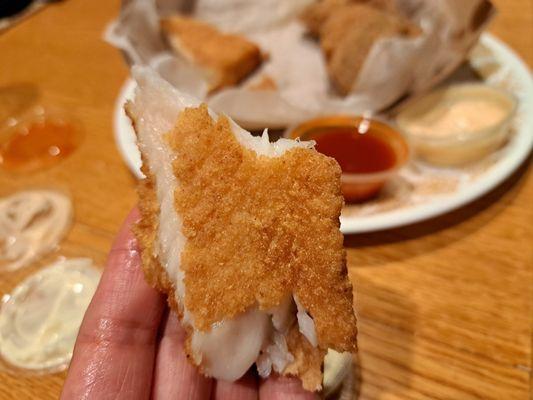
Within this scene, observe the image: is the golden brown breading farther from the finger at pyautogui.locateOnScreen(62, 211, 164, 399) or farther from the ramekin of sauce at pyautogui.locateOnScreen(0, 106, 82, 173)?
the finger at pyautogui.locateOnScreen(62, 211, 164, 399)

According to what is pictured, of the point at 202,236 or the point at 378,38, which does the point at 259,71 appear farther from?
A: the point at 202,236

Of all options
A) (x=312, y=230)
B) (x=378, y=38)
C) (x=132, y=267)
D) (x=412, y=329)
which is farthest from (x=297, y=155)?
(x=378, y=38)

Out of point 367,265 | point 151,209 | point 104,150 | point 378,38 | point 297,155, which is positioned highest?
point 297,155

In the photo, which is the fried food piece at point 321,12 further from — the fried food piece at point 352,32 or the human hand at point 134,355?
the human hand at point 134,355

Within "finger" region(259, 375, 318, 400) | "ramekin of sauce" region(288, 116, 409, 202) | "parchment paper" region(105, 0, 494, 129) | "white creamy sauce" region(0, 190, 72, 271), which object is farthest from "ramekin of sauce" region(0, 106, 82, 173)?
"finger" region(259, 375, 318, 400)

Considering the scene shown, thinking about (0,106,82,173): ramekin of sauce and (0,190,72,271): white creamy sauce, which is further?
(0,106,82,173): ramekin of sauce
